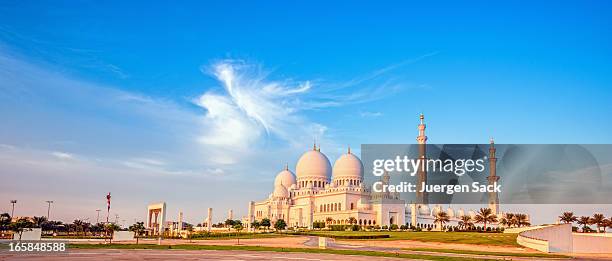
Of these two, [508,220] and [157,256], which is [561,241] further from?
[508,220]

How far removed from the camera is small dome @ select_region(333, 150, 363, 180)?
126000 mm

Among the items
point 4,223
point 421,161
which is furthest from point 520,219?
point 4,223

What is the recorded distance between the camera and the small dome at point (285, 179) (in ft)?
458

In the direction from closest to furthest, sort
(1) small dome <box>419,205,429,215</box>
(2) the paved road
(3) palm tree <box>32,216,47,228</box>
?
(2) the paved road → (3) palm tree <box>32,216,47,228</box> → (1) small dome <box>419,205,429,215</box>

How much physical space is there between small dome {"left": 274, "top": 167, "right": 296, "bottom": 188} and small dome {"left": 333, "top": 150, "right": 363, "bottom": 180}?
15897 millimetres

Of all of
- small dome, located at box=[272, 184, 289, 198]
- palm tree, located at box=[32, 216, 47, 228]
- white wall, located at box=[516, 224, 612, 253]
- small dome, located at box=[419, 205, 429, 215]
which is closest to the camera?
white wall, located at box=[516, 224, 612, 253]

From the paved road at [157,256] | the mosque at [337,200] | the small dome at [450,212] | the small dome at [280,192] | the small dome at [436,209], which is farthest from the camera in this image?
the small dome at [450,212]

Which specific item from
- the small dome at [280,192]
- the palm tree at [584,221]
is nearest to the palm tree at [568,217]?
the palm tree at [584,221]

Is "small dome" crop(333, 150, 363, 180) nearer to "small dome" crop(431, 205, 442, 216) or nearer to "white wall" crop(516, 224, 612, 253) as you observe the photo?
"small dome" crop(431, 205, 442, 216)

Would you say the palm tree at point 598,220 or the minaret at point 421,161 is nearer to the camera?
the palm tree at point 598,220

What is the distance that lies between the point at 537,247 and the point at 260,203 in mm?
90541

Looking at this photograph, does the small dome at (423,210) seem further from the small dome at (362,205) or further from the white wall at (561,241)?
the white wall at (561,241)

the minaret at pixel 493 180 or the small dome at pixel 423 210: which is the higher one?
the minaret at pixel 493 180

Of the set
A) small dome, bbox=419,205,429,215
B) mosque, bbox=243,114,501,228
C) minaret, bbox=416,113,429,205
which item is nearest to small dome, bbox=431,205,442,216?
mosque, bbox=243,114,501,228
